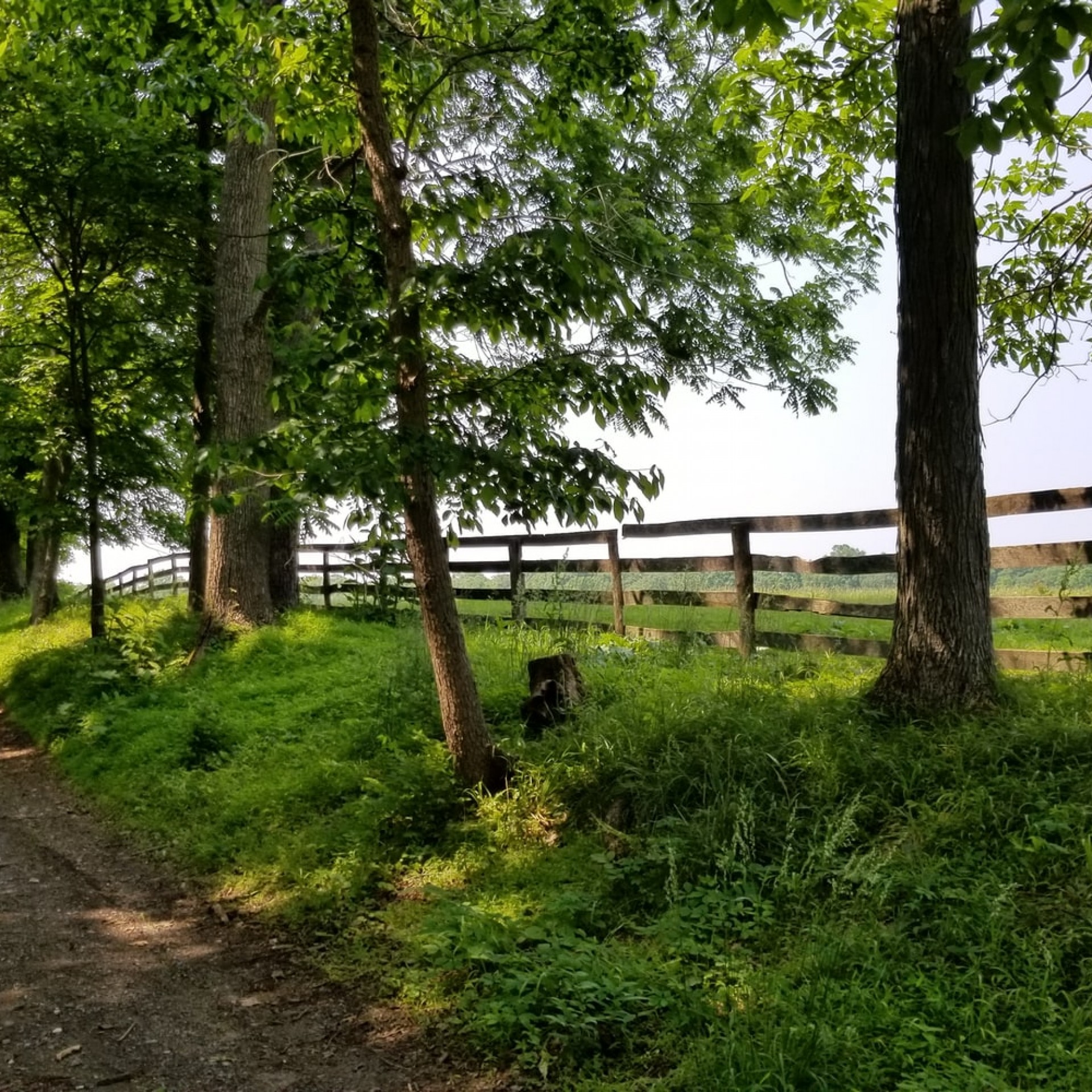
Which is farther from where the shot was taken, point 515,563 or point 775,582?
point 515,563

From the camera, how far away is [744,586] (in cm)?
884

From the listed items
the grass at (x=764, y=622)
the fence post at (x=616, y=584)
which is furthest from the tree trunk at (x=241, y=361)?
the fence post at (x=616, y=584)

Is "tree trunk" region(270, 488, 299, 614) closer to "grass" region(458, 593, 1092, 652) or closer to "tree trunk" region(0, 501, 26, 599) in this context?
"grass" region(458, 593, 1092, 652)

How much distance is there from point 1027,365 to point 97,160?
1049cm

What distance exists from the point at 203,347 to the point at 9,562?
1535 centimetres

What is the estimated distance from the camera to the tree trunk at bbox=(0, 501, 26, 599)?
81.1ft

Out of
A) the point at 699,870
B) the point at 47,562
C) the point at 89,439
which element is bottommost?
the point at 699,870

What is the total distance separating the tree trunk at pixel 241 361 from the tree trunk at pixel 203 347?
59cm

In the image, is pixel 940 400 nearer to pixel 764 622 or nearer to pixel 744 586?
pixel 744 586

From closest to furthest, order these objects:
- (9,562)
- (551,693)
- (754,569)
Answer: (551,693), (754,569), (9,562)

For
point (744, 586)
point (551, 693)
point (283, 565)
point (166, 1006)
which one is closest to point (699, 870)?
point (551, 693)

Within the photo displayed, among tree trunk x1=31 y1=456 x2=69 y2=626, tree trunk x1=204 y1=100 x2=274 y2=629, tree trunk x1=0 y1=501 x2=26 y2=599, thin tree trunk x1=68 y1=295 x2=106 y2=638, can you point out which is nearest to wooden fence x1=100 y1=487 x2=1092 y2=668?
tree trunk x1=204 y1=100 x2=274 y2=629

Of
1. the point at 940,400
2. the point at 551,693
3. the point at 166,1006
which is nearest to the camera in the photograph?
the point at 166,1006

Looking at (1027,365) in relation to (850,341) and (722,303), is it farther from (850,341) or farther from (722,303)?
(850,341)
